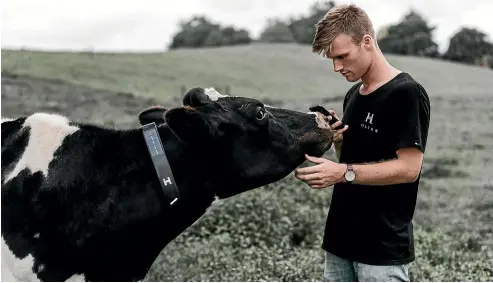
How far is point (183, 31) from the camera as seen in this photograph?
188ft

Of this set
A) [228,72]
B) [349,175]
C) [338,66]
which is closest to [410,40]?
[228,72]

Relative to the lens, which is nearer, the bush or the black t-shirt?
the black t-shirt

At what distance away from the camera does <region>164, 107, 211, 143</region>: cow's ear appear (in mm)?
3711

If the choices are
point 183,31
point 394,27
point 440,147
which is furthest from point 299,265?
point 183,31

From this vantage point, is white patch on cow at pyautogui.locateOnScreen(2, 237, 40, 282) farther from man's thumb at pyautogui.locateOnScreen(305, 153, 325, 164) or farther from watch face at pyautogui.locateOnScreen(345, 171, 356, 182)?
watch face at pyautogui.locateOnScreen(345, 171, 356, 182)

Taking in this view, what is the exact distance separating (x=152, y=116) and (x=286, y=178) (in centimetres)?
873

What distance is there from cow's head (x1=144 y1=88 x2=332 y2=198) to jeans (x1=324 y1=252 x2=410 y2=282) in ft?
2.04

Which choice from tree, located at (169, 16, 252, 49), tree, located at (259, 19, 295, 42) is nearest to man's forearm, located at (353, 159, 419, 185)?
tree, located at (259, 19, 295, 42)

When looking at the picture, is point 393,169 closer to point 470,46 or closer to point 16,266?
point 16,266

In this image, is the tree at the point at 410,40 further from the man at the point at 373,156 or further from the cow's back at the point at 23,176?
the cow's back at the point at 23,176

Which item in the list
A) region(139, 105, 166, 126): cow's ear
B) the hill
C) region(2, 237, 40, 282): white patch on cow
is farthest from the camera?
→ the hill

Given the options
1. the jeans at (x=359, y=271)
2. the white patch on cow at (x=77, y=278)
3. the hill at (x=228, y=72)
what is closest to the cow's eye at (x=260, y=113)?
the jeans at (x=359, y=271)

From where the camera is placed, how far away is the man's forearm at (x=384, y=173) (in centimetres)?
362

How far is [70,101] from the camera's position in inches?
663
